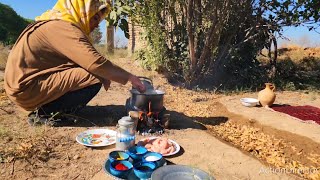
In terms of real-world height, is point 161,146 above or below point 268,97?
below

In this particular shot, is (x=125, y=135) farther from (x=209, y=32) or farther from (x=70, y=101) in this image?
(x=209, y=32)

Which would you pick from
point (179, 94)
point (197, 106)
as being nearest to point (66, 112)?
point (197, 106)

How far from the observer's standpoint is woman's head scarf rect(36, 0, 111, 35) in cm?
299

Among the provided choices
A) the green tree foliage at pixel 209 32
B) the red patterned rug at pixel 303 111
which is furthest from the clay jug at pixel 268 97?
the green tree foliage at pixel 209 32

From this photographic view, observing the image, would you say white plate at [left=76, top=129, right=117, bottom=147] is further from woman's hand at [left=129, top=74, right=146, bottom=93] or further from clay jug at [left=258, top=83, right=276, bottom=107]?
clay jug at [left=258, top=83, right=276, bottom=107]

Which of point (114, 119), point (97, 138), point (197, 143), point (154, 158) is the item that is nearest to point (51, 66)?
point (97, 138)

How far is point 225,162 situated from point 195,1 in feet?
12.5

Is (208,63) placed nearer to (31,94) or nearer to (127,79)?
(127,79)

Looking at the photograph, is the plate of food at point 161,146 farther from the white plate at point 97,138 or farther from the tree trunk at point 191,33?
the tree trunk at point 191,33

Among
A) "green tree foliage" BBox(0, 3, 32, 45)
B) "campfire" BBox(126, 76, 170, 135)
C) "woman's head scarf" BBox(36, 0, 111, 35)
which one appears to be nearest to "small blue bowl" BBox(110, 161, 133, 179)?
"campfire" BBox(126, 76, 170, 135)

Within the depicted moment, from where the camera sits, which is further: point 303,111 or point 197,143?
point 303,111

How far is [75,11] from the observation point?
9.94ft

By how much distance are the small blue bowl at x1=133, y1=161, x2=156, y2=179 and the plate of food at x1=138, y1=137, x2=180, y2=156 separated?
42 cm

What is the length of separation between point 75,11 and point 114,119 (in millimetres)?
1333
